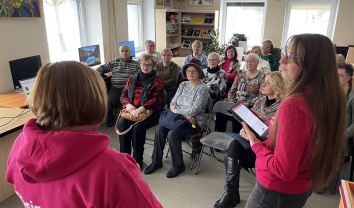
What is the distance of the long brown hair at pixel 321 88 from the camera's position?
99 centimetres

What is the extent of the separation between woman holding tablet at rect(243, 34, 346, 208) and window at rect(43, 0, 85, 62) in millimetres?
3814

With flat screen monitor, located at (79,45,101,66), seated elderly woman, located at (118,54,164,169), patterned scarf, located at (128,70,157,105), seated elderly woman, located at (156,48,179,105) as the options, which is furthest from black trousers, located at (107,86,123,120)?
patterned scarf, located at (128,70,157,105)

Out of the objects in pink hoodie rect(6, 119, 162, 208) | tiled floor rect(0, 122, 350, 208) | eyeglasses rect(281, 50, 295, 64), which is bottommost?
tiled floor rect(0, 122, 350, 208)

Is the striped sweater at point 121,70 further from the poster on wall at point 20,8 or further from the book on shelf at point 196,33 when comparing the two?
the book on shelf at point 196,33

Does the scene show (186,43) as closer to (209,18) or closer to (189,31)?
→ (189,31)

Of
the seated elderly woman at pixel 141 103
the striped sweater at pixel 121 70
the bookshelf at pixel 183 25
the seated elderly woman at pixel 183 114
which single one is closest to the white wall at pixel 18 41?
the striped sweater at pixel 121 70

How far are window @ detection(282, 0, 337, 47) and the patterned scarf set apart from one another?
4.99m

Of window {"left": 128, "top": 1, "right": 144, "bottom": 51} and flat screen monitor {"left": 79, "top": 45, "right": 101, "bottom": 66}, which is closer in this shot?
flat screen monitor {"left": 79, "top": 45, "right": 101, "bottom": 66}

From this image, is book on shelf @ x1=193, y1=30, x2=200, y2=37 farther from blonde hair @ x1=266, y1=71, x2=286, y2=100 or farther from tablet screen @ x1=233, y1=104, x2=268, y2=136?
tablet screen @ x1=233, y1=104, x2=268, y2=136

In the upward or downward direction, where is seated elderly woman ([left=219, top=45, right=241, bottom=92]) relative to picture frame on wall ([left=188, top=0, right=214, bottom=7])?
downward

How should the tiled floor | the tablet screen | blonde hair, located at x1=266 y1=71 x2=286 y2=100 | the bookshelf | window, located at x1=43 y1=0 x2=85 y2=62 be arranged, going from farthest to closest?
the bookshelf, window, located at x1=43 y1=0 x2=85 y2=62, blonde hair, located at x1=266 y1=71 x2=286 y2=100, the tiled floor, the tablet screen

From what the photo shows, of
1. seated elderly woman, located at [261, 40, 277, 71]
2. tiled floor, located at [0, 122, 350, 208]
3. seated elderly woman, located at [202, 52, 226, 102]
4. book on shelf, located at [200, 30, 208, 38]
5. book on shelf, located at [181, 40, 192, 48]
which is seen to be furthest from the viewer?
book on shelf, located at [181, 40, 192, 48]

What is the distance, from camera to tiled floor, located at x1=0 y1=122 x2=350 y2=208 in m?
2.26

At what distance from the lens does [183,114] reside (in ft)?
9.23
